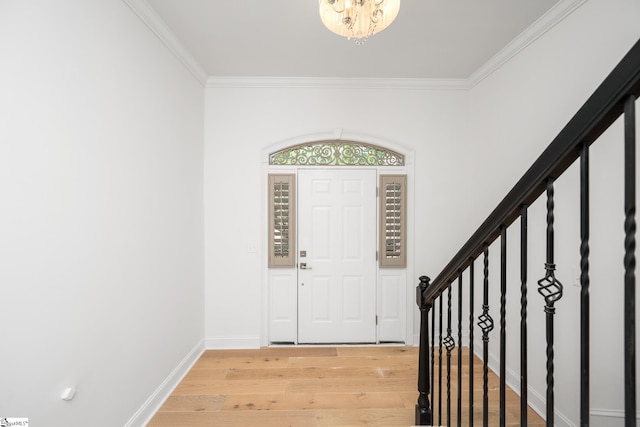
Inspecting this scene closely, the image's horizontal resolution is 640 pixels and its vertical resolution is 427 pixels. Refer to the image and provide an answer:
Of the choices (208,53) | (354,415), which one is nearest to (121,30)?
(208,53)

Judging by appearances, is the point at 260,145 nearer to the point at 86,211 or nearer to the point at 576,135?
the point at 86,211

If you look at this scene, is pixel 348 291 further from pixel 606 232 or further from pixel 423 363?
pixel 606 232

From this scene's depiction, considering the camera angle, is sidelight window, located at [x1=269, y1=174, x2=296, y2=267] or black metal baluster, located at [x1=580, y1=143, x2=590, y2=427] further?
sidelight window, located at [x1=269, y1=174, x2=296, y2=267]

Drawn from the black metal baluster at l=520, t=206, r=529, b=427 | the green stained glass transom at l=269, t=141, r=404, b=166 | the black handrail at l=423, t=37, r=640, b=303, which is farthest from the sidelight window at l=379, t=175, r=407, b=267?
the black metal baluster at l=520, t=206, r=529, b=427

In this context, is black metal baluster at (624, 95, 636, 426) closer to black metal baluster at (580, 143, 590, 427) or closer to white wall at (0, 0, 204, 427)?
black metal baluster at (580, 143, 590, 427)

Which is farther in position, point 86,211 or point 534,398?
point 534,398

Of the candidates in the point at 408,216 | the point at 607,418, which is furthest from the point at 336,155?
the point at 607,418

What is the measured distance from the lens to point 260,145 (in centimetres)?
362

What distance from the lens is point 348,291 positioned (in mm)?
3738

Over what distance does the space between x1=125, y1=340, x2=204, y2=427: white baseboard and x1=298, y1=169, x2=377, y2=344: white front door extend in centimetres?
116

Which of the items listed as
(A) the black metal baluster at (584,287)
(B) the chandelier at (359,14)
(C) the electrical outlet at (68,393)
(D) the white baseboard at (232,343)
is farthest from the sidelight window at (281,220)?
(A) the black metal baluster at (584,287)

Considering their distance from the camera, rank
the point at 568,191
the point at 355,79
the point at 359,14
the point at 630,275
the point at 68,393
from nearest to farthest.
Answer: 1. the point at 630,275
2. the point at 68,393
3. the point at 359,14
4. the point at 568,191
5. the point at 355,79

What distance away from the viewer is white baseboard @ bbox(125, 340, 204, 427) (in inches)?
89.7

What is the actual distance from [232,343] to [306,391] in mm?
1215
